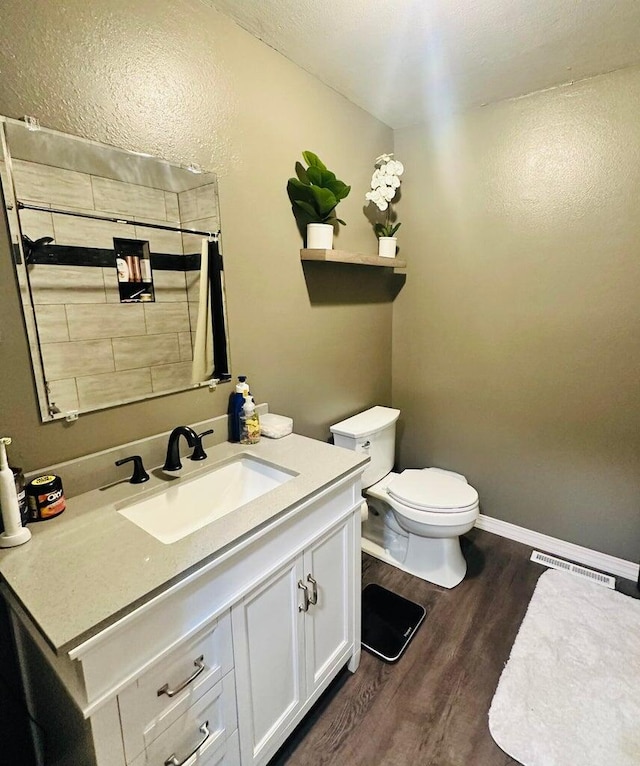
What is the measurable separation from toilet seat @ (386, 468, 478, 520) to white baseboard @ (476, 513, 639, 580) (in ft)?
1.61

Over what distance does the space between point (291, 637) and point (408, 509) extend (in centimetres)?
95

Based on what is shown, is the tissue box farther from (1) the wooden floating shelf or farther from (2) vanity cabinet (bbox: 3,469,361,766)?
(1) the wooden floating shelf

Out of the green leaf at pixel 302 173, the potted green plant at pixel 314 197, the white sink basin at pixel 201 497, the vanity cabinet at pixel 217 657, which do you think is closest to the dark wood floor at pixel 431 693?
the vanity cabinet at pixel 217 657

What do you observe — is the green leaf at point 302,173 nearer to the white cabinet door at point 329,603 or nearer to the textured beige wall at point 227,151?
the textured beige wall at point 227,151

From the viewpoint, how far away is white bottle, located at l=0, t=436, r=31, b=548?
944 millimetres

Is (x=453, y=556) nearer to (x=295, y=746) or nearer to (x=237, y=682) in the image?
(x=295, y=746)

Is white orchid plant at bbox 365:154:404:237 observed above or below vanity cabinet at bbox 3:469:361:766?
above

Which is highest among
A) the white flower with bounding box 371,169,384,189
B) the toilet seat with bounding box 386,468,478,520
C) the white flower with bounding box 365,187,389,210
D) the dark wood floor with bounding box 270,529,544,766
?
the white flower with bounding box 371,169,384,189

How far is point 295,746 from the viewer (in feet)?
→ 4.28

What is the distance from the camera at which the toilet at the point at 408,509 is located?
1.93 m

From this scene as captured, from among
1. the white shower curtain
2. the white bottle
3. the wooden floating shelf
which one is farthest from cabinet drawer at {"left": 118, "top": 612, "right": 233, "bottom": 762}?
the wooden floating shelf

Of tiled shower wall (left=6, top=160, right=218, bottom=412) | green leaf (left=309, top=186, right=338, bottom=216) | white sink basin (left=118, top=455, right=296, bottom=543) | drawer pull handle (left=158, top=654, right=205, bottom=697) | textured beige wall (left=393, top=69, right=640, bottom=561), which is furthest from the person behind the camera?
textured beige wall (left=393, top=69, right=640, bottom=561)

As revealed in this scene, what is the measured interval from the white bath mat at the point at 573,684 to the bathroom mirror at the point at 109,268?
1.62 m

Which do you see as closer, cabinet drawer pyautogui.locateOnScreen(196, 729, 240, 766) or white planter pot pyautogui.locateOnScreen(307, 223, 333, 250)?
cabinet drawer pyautogui.locateOnScreen(196, 729, 240, 766)
